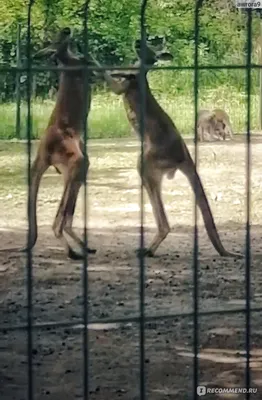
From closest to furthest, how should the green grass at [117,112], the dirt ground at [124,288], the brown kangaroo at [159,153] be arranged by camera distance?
the dirt ground at [124,288], the brown kangaroo at [159,153], the green grass at [117,112]

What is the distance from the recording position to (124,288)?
20.5 feet

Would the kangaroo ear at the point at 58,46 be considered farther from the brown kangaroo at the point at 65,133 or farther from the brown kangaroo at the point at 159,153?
the brown kangaroo at the point at 159,153

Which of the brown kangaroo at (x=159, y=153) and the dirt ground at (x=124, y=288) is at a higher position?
the brown kangaroo at (x=159, y=153)

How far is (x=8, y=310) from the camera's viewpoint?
5.39 m

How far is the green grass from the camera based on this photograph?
682 cm

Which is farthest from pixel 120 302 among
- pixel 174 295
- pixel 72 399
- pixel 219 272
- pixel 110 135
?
pixel 72 399

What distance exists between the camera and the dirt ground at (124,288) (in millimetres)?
3932

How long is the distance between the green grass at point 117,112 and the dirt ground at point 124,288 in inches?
8.8

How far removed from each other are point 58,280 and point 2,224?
1455mm

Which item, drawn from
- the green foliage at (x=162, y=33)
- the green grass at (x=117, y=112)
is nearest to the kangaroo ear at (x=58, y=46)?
the green grass at (x=117, y=112)

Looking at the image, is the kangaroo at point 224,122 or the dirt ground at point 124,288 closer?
the dirt ground at point 124,288

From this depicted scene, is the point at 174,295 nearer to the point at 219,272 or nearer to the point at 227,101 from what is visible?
the point at 219,272

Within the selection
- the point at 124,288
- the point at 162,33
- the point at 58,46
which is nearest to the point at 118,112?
the point at 162,33
